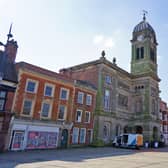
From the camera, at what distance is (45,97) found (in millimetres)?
29188

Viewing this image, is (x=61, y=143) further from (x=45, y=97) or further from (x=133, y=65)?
(x=133, y=65)

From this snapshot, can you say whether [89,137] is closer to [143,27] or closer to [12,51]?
[12,51]

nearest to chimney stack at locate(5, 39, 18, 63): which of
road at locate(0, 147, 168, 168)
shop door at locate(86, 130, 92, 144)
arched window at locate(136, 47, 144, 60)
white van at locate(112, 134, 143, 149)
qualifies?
road at locate(0, 147, 168, 168)

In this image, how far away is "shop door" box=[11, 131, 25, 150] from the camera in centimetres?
2487

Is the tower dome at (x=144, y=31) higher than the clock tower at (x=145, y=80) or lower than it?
higher

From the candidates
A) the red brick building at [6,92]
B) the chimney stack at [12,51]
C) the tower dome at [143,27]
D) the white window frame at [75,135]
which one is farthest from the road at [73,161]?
the tower dome at [143,27]

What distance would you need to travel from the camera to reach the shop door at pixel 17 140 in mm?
24872

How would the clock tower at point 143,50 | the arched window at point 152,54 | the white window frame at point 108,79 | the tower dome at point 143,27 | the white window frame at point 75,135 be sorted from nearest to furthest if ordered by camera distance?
the white window frame at point 75,135, the white window frame at point 108,79, the clock tower at point 143,50, the tower dome at point 143,27, the arched window at point 152,54

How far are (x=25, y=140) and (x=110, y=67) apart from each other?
23.4m

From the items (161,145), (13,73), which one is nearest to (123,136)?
(161,145)

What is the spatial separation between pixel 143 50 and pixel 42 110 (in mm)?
33616

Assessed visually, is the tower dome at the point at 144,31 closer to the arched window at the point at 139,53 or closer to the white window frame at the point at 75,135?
the arched window at the point at 139,53

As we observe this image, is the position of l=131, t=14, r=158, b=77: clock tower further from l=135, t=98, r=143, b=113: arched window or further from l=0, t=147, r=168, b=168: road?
l=0, t=147, r=168, b=168: road

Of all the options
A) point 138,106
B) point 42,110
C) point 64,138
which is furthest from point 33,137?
point 138,106
